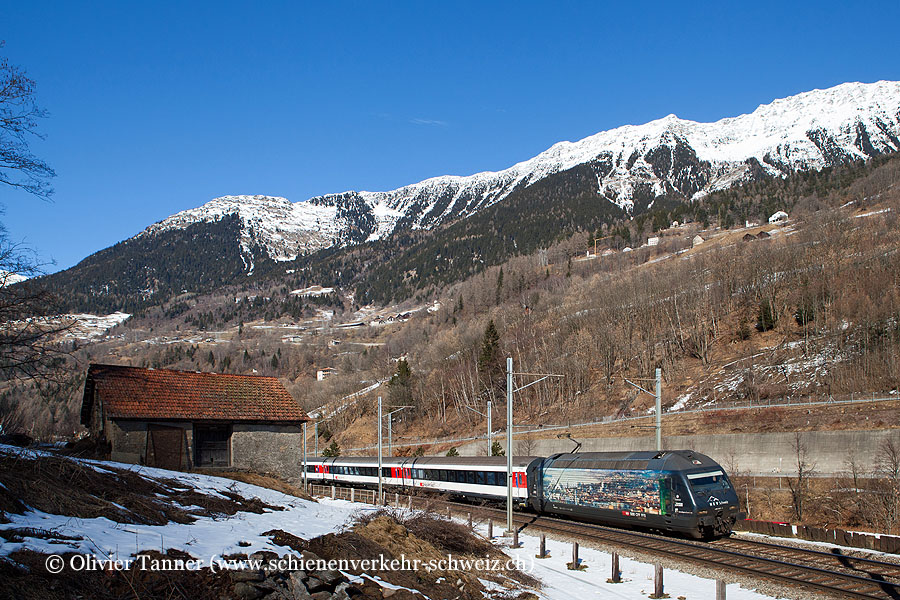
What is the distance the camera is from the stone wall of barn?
33.2 m

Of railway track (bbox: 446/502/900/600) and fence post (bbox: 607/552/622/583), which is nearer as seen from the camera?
railway track (bbox: 446/502/900/600)

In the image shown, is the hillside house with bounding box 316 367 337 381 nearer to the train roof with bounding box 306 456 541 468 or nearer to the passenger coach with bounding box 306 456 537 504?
the train roof with bounding box 306 456 541 468

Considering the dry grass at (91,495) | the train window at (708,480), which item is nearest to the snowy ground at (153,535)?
the dry grass at (91,495)

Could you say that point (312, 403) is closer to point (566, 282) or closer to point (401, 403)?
point (401, 403)

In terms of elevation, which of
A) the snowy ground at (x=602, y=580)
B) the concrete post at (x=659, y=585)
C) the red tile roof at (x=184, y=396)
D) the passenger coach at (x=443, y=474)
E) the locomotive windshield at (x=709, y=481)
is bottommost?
the passenger coach at (x=443, y=474)

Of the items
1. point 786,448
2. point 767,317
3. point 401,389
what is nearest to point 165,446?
point 786,448

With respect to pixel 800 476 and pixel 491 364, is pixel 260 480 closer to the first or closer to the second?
pixel 800 476

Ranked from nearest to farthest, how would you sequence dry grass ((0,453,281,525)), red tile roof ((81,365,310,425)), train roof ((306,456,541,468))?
dry grass ((0,453,281,525))
red tile roof ((81,365,310,425))
train roof ((306,456,541,468))

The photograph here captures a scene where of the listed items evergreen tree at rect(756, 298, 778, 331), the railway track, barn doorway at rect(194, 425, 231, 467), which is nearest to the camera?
the railway track

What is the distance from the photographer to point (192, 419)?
103 feet

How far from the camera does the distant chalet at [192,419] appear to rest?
30.0 meters

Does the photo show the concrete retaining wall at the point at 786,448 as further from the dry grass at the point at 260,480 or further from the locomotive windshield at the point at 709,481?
the dry grass at the point at 260,480

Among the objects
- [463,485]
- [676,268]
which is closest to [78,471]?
[463,485]

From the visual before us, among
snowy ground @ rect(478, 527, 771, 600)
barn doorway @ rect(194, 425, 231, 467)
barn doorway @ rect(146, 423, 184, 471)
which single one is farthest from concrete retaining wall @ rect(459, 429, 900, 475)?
barn doorway @ rect(146, 423, 184, 471)
